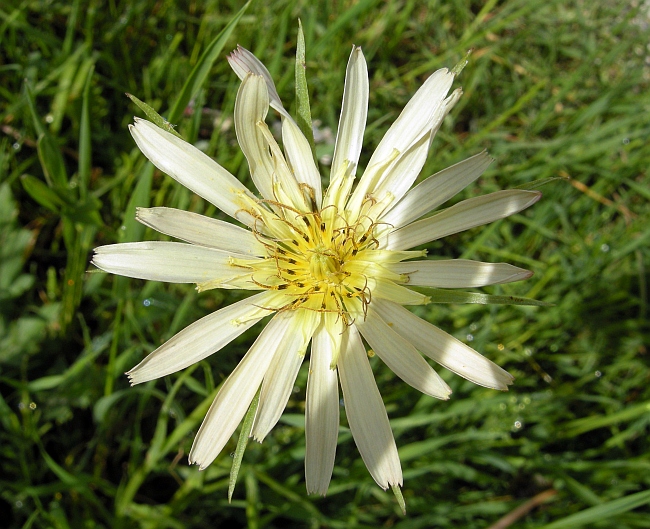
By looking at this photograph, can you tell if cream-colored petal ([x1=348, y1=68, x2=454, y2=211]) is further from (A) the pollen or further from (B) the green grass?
(B) the green grass

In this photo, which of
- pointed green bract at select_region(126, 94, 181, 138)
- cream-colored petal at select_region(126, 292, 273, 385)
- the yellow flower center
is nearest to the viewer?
pointed green bract at select_region(126, 94, 181, 138)

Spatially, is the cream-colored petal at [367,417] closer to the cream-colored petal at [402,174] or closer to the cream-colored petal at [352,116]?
the cream-colored petal at [402,174]

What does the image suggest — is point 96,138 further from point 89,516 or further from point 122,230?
point 89,516

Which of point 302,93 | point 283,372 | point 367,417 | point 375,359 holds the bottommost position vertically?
point 375,359

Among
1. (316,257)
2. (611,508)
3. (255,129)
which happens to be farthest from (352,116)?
(611,508)

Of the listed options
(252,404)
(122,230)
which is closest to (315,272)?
(252,404)

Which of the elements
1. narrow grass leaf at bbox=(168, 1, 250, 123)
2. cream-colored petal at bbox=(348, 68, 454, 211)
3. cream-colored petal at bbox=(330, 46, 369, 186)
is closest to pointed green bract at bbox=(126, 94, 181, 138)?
narrow grass leaf at bbox=(168, 1, 250, 123)

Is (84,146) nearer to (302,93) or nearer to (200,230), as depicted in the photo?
(200,230)
